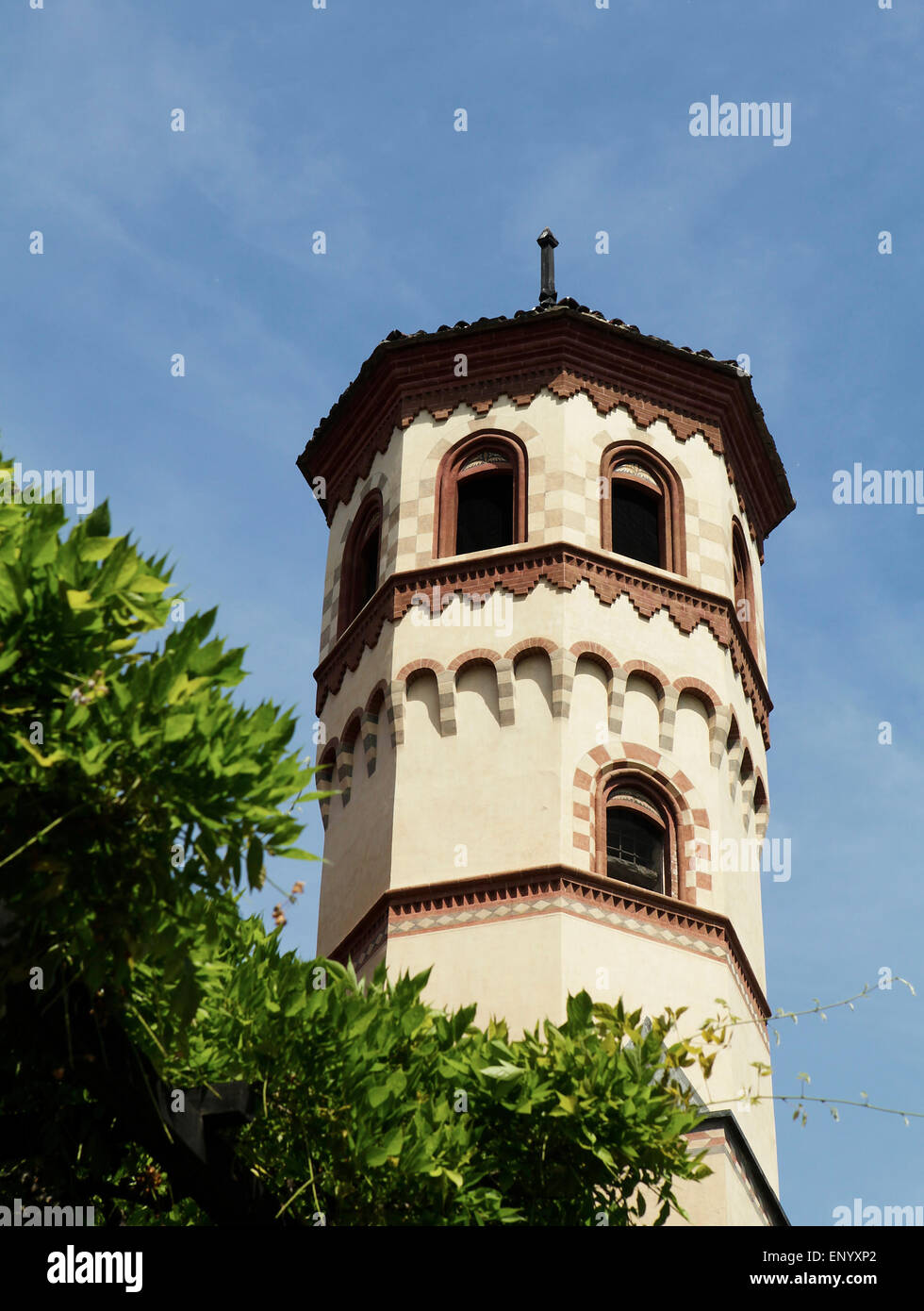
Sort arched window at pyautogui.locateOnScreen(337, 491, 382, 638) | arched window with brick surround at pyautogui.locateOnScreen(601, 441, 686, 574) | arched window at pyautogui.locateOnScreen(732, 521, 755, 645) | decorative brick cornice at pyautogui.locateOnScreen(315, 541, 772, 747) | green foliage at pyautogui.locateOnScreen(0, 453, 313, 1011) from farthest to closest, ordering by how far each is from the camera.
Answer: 1. arched window at pyautogui.locateOnScreen(732, 521, 755, 645)
2. arched window at pyautogui.locateOnScreen(337, 491, 382, 638)
3. arched window with brick surround at pyautogui.locateOnScreen(601, 441, 686, 574)
4. decorative brick cornice at pyautogui.locateOnScreen(315, 541, 772, 747)
5. green foliage at pyautogui.locateOnScreen(0, 453, 313, 1011)

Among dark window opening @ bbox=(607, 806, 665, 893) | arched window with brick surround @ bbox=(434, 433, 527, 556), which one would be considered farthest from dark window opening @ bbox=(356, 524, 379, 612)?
dark window opening @ bbox=(607, 806, 665, 893)

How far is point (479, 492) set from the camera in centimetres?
2334

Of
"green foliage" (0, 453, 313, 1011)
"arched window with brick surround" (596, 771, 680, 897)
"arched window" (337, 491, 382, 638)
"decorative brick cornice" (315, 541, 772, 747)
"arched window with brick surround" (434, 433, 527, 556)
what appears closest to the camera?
"green foliage" (0, 453, 313, 1011)

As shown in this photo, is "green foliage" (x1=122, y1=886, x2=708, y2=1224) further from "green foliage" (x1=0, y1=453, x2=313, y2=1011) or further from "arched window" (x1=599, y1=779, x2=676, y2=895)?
"arched window" (x1=599, y1=779, x2=676, y2=895)

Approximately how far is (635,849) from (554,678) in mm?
2031

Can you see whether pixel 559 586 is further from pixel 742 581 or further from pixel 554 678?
pixel 742 581

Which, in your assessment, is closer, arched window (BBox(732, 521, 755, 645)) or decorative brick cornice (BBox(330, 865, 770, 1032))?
decorative brick cornice (BBox(330, 865, 770, 1032))

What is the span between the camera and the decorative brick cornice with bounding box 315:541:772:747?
21.8 m

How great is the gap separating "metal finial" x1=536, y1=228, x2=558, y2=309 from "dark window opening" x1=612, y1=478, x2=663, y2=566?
9.83 feet

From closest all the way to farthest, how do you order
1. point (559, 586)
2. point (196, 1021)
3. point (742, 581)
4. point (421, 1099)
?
point (196, 1021), point (421, 1099), point (559, 586), point (742, 581)

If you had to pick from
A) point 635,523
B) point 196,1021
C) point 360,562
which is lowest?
point 196,1021

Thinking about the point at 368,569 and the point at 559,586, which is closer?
the point at 559,586

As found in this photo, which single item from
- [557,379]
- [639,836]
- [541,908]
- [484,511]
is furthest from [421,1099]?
[557,379]

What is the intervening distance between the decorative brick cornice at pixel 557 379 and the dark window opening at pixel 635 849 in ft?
18.1
